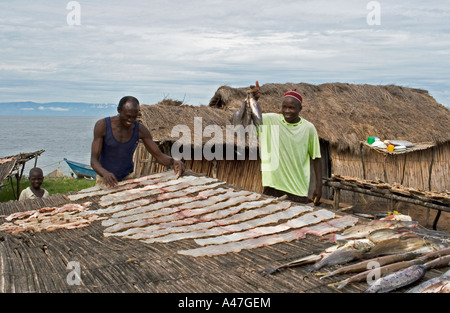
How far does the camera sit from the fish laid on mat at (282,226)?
139 inches

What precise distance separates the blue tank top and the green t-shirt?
1693mm

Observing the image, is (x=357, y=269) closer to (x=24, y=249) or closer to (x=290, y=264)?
(x=290, y=264)

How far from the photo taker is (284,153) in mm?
5832

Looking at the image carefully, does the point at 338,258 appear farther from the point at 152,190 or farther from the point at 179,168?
the point at 179,168

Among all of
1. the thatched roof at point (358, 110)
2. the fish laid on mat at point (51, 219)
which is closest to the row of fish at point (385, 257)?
the fish laid on mat at point (51, 219)

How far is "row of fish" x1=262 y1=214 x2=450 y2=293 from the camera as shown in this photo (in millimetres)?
2643

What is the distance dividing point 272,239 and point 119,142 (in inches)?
116

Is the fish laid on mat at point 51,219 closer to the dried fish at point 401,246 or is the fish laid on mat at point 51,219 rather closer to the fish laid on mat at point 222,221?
the fish laid on mat at point 222,221

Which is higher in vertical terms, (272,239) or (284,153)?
(284,153)

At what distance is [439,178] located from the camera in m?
14.0

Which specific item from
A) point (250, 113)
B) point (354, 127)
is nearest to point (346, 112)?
point (354, 127)

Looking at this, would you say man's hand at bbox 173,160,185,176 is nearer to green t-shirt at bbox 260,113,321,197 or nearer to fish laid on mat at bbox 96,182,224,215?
fish laid on mat at bbox 96,182,224,215

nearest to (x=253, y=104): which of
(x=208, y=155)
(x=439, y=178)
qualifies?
(x=208, y=155)
